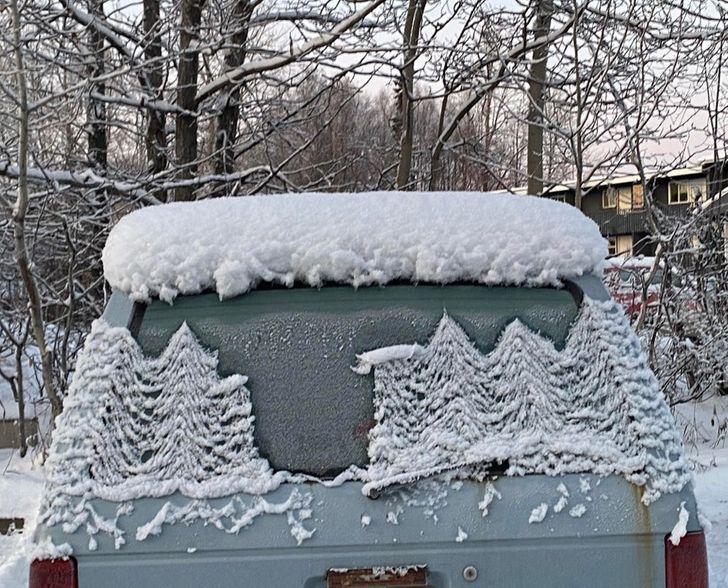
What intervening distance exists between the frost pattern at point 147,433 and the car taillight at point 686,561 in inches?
38.3

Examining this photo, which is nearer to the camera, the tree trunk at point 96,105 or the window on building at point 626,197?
the tree trunk at point 96,105

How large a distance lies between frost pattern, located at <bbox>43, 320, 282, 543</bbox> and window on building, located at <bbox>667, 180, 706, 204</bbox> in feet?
25.0

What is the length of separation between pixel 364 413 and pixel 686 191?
935 cm

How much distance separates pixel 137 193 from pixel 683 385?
5736 millimetres

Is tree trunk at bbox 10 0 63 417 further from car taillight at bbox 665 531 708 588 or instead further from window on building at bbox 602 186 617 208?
window on building at bbox 602 186 617 208

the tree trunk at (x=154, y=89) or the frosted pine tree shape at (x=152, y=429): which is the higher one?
the tree trunk at (x=154, y=89)

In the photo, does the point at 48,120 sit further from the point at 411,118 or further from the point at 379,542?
the point at 379,542

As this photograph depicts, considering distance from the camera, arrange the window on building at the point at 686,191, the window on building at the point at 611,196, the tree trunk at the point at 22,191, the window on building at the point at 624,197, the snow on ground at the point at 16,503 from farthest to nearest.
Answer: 1. the window on building at the point at 611,196
2. the window on building at the point at 686,191
3. the window on building at the point at 624,197
4. the tree trunk at the point at 22,191
5. the snow on ground at the point at 16,503

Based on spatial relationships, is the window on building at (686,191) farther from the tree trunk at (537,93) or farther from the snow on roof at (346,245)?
the snow on roof at (346,245)

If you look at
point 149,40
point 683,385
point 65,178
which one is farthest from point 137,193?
point 683,385

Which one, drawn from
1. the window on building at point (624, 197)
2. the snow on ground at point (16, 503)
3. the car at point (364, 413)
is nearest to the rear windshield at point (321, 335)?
the car at point (364, 413)

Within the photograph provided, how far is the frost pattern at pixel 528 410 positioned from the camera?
7.02 ft

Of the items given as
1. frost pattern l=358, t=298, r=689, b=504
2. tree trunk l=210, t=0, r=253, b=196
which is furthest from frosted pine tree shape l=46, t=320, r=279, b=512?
tree trunk l=210, t=0, r=253, b=196

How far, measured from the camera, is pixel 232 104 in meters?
9.31
